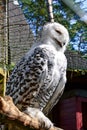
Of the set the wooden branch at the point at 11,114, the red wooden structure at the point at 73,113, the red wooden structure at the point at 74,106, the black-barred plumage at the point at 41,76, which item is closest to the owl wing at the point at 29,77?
the black-barred plumage at the point at 41,76

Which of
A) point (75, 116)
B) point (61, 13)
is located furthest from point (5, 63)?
point (75, 116)

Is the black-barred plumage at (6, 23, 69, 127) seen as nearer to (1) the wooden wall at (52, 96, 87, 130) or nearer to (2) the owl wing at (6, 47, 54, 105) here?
(2) the owl wing at (6, 47, 54, 105)

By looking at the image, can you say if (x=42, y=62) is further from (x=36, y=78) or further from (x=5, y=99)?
(x=5, y=99)

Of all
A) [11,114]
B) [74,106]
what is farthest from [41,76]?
[74,106]

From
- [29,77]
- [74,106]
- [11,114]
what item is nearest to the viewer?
[11,114]

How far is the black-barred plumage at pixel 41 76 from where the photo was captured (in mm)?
2438

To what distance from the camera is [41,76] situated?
8.20ft

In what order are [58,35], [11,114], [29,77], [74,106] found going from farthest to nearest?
[74,106] → [58,35] → [29,77] → [11,114]

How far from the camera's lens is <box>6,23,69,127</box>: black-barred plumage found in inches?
96.0

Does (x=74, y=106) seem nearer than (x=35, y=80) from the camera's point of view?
No

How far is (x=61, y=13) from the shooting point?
435 centimetres

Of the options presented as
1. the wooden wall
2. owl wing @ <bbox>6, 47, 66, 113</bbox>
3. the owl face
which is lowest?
the wooden wall

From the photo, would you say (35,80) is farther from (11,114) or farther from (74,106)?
(74,106)

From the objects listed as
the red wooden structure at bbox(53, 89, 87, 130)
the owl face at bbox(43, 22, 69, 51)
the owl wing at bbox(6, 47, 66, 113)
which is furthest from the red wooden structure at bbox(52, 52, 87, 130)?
the owl wing at bbox(6, 47, 66, 113)
